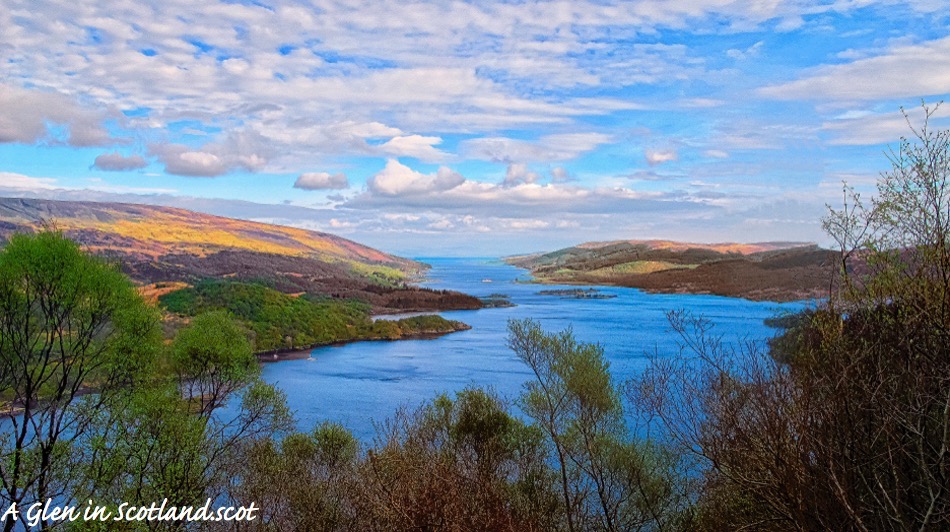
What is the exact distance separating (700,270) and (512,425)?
141 feet

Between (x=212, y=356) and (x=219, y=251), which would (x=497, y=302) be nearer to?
(x=219, y=251)

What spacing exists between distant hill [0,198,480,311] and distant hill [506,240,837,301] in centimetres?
1691

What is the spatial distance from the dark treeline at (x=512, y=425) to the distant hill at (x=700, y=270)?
1.52 metres

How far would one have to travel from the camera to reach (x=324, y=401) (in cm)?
2459

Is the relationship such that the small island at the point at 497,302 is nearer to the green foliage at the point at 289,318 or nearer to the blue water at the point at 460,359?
the blue water at the point at 460,359

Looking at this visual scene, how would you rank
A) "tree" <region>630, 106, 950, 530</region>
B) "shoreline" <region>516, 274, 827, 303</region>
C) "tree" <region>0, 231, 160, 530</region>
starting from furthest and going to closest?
"shoreline" <region>516, 274, 827, 303</region> < "tree" <region>0, 231, 160, 530</region> < "tree" <region>630, 106, 950, 530</region>

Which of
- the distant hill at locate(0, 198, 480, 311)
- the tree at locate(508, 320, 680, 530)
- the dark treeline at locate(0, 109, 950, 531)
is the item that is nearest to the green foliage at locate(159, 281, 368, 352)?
the distant hill at locate(0, 198, 480, 311)

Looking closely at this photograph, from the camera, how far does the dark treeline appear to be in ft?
16.5

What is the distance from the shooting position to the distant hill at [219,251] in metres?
55.9

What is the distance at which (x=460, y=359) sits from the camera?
32781 mm

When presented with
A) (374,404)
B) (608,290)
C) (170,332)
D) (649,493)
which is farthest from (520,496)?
(608,290)

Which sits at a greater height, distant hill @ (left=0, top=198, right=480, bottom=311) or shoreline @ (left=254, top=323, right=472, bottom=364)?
distant hill @ (left=0, top=198, right=480, bottom=311)

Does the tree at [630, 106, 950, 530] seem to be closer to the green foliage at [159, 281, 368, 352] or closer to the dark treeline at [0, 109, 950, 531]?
the dark treeline at [0, 109, 950, 531]

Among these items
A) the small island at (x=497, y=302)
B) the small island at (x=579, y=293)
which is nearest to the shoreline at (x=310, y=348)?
Answer: the small island at (x=497, y=302)
